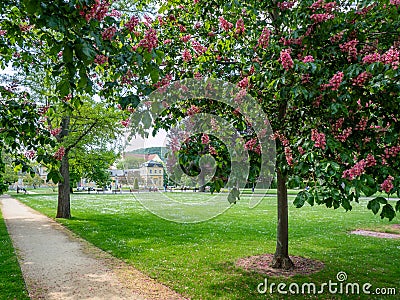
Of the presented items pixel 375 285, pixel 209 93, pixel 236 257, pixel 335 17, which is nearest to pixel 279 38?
pixel 335 17

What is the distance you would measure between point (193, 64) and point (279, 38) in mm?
1458

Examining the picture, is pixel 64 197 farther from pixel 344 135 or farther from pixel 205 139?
pixel 344 135

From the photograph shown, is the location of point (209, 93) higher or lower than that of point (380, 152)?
higher

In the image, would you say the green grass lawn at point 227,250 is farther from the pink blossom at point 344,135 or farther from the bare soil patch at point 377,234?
the pink blossom at point 344,135

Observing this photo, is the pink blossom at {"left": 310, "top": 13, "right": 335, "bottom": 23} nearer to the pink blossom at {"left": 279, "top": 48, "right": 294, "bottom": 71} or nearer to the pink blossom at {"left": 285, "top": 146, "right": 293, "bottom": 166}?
the pink blossom at {"left": 279, "top": 48, "right": 294, "bottom": 71}

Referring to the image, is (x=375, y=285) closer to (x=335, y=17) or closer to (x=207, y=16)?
(x=335, y=17)

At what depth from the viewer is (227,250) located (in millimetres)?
8719

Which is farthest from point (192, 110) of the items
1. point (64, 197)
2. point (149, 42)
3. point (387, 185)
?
point (64, 197)

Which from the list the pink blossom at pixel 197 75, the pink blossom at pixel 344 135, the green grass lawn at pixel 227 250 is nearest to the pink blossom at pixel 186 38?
the pink blossom at pixel 197 75

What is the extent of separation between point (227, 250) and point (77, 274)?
368 centimetres

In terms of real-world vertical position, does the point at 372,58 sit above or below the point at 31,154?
above

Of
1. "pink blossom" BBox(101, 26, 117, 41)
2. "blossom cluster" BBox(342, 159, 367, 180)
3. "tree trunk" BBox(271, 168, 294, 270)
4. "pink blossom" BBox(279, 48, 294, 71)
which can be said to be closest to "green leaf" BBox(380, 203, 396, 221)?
"blossom cluster" BBox(342, 159, 367, 180)

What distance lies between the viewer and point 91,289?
5605 mm

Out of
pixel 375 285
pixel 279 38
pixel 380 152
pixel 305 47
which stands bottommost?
pixel 375 285
